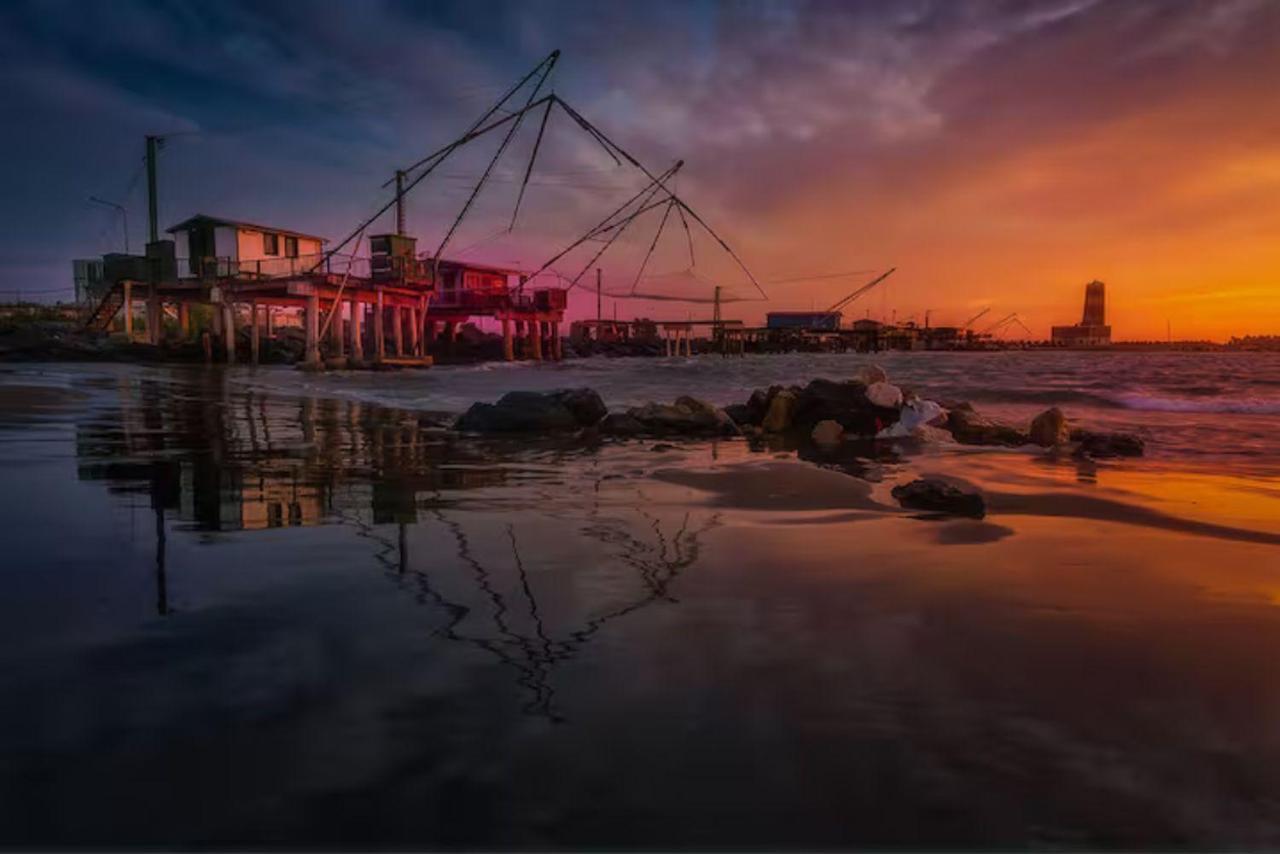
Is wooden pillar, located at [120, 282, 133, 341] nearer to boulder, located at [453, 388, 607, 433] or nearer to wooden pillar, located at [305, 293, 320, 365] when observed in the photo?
→ wooden pillar, located at [305, 293, 320, 365]

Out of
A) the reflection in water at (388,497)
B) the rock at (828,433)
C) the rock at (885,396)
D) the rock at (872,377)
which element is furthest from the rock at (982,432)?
the reflection in water at (388,497)

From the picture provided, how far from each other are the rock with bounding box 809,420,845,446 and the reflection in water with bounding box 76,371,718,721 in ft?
12.8

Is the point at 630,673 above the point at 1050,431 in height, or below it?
below

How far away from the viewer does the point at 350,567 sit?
4.16 metres

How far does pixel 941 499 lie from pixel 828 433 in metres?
5.59

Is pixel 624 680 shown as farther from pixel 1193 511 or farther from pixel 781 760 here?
pixel 1193 511

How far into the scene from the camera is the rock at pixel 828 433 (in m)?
11.4

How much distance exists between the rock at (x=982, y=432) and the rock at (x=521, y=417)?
19.9 ft

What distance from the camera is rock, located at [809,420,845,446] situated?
1137cm

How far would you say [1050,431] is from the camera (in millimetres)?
10875

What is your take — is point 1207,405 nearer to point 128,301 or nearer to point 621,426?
point 621,426

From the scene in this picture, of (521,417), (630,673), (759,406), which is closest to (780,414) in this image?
(759,406)

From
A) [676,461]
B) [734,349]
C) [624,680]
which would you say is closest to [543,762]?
[624,680]

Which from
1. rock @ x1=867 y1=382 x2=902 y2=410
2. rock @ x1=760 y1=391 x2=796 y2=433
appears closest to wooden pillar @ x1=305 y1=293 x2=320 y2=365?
rock @ x1=760 y1=391 x2=796 y2=433
